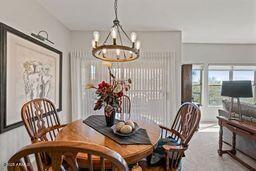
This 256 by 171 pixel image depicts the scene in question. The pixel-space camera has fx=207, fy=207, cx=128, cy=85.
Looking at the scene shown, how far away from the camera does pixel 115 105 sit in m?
2.25

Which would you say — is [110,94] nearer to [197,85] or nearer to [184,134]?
[184,134]

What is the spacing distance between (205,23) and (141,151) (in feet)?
11.6

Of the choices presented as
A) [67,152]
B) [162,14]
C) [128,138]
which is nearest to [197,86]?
[162,14]

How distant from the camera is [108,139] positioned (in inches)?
71.5

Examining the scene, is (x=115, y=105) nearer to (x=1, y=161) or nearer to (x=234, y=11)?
(x=1, y=161)

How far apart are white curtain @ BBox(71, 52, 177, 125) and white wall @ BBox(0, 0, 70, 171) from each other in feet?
1.86

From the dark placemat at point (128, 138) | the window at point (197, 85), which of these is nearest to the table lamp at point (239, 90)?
the dark placemat at point (128, 138)

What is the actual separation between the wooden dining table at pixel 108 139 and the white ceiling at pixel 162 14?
1.90m

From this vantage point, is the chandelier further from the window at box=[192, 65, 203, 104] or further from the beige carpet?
the window at box=[192, 65, 203, 104]

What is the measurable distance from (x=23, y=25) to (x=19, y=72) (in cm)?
65

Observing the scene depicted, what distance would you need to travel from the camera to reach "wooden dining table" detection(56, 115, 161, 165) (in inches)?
58.2

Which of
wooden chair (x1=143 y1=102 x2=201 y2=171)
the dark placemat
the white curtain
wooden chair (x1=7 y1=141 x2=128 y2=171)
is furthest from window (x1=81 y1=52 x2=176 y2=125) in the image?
wooden chair (x1=7 y1=141 x2=128 y2=171)

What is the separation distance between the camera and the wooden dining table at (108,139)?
1.48 meters

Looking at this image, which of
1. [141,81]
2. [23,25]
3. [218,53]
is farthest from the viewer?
[218,53]
